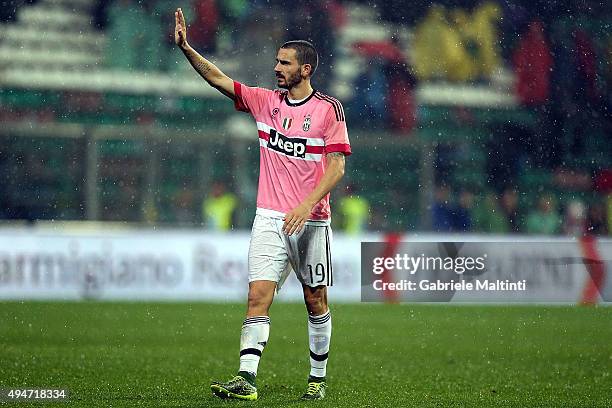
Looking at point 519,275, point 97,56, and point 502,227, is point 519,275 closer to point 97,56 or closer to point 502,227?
point 502,227

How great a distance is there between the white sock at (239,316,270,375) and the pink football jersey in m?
0.64

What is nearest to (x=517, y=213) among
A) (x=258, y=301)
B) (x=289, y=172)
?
(x=289, y=172)

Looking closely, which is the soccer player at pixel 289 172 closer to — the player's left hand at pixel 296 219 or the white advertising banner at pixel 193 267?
the player's left hand at pixel 296 219

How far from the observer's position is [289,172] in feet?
21.7

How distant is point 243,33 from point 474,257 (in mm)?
6351

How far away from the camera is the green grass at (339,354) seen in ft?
22.5

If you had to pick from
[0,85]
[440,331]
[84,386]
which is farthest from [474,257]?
[0,85]

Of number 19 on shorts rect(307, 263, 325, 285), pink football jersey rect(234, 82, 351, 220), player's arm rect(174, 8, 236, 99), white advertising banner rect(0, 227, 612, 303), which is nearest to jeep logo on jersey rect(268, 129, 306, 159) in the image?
pink football jersey rect(234, 82, 351, 220)

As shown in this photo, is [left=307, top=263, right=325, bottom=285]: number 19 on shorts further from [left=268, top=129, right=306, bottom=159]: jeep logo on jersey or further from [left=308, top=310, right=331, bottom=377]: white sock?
[left=268, top=129, right=306, bottom=159]: jeep logo on jersey

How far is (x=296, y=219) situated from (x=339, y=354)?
3.60 meters

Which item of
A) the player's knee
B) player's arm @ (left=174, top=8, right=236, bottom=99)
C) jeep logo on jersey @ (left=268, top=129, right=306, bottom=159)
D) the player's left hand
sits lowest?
the player's knee

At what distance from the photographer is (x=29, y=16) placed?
70.6 feet

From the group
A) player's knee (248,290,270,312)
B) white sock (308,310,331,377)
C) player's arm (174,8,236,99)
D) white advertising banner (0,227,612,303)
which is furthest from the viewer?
white advertising banner (0,227,612,303)

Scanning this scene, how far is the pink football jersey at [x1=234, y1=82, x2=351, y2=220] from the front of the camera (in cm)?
658
